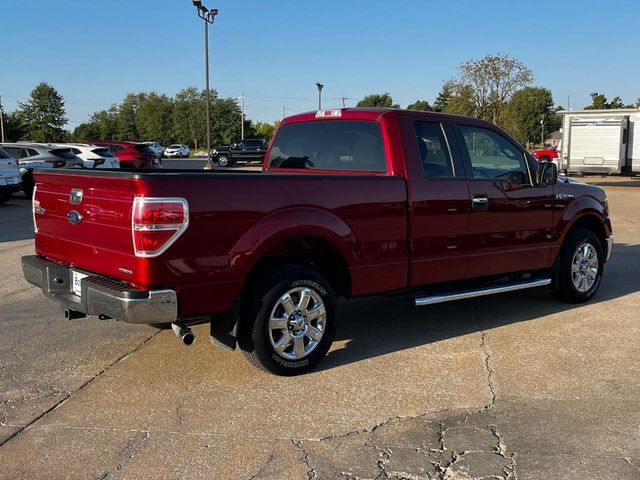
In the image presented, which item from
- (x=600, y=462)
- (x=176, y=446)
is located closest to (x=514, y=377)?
(x=600, y=462)

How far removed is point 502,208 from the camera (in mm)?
5969

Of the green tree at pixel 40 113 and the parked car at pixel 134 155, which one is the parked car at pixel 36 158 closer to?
the parked car at pixel 134 155

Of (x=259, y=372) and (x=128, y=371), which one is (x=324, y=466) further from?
(x=128, y=371)

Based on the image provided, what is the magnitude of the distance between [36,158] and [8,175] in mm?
2443

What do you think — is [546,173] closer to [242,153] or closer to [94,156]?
[94,156]

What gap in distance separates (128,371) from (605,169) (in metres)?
23.3

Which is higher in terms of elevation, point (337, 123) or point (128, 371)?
point (337, 123)

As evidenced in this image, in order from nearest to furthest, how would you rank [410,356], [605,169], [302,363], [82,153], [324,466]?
1. [324,466]
2. [302,363]
3. [410,356]
4. [82,153]
5. [605,169]

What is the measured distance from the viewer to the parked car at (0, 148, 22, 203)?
52.6 feet

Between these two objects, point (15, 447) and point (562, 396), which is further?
point (562, 396)

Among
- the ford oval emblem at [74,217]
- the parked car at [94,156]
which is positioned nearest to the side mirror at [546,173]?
the ford oval emblem at [74,217]

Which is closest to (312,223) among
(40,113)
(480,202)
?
(480,202)

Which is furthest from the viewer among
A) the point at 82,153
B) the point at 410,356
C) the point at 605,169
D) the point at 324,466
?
the point at 605,169

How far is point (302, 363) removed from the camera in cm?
473
